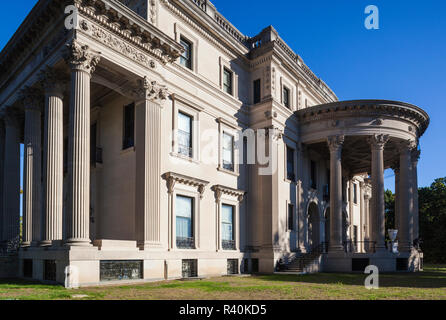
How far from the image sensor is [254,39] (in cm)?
2911

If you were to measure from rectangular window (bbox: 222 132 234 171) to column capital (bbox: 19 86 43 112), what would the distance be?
10829 millimetres

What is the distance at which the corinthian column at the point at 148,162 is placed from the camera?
62.5 feet

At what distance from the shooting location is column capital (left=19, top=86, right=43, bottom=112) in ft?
69.9

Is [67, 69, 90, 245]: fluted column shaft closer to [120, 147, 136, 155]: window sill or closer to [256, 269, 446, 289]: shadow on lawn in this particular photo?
[120, 147, 136, 155]: window sill

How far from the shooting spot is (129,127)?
22.2 m

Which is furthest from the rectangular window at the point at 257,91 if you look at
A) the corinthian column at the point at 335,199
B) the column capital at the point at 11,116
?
the column capital at the point at 11,116

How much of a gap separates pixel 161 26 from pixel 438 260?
177 ft

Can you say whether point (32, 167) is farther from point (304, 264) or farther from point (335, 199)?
point (335, 199)

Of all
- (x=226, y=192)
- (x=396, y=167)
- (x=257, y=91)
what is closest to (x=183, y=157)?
(x=226, y=192)

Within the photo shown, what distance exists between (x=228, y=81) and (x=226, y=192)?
24.5ft

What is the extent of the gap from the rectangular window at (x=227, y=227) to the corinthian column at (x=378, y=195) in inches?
387

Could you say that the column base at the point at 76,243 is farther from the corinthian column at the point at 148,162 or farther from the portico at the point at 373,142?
the portico at the point at 373,142

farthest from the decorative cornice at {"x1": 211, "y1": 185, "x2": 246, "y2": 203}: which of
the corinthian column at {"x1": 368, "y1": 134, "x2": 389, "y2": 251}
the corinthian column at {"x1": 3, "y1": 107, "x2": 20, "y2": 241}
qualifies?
the corinthian column at {"x1": 3, "y1": 107, "x2": 20, "y2": 241}
